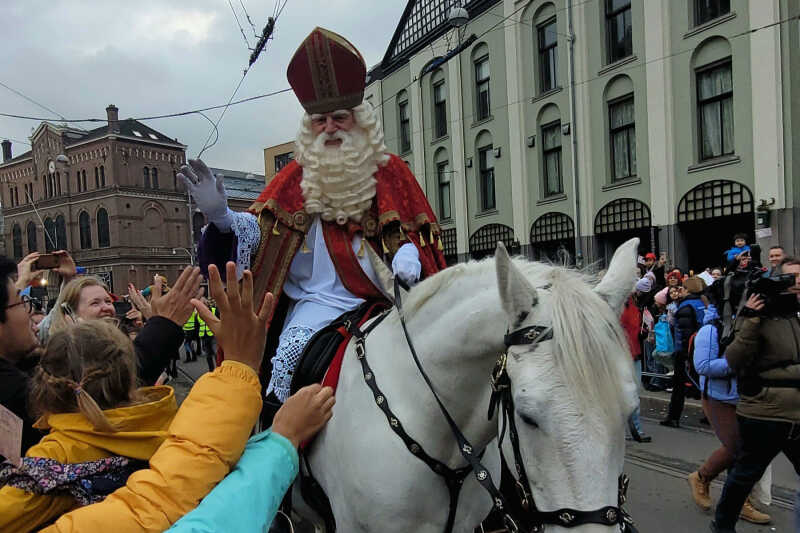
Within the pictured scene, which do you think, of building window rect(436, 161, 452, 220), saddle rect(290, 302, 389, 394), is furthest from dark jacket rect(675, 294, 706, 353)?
building window rect(436, 161, 452, 220)

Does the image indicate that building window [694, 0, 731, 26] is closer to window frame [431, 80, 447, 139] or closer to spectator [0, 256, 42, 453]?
window frame [431, 80, 447, 139]

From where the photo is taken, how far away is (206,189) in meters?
2.46

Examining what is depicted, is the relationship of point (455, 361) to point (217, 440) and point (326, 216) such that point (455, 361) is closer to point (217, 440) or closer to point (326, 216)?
point (217, 440)

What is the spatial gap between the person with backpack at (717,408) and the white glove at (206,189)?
3794mm

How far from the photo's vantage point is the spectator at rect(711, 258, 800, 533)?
350 centimetres

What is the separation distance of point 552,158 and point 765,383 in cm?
1302

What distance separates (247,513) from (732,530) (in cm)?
388

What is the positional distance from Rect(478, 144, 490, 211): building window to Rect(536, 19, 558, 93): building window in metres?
2.77

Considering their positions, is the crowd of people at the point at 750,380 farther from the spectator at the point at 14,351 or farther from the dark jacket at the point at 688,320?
the spectator at the point at 14,351

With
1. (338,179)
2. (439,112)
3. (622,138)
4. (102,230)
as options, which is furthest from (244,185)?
(338,179)

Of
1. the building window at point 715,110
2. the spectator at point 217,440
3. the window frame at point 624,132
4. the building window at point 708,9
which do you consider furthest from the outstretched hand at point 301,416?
the window frame at point 624,132

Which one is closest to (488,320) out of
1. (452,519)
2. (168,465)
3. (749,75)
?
(452,519)

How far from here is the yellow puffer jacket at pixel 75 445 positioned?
3.91 feet

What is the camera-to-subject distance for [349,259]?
2768 mm
